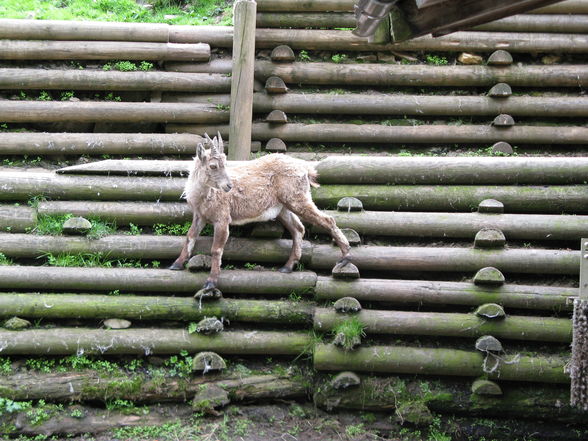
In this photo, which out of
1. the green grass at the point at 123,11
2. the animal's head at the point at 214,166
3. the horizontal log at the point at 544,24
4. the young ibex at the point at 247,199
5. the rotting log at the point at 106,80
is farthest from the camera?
the green grass at the point at 123,11

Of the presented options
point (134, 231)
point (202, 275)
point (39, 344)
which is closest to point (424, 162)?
point (202, 275)

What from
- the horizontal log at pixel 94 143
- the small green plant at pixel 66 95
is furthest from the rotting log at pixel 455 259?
the small green plant at pixel 66 95

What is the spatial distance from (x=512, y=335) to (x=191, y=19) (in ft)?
27.3

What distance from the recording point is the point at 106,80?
1099cm

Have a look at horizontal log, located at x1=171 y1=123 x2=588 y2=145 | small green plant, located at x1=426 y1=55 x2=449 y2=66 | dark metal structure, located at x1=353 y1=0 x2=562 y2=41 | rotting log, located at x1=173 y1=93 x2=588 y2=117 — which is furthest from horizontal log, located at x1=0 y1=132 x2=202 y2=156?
dark metal structure, located at x1=353 y1=0 x2=562 y2=41

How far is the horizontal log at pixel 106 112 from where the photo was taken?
35.5ft

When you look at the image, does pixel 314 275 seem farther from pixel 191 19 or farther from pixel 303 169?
pixel 191 19

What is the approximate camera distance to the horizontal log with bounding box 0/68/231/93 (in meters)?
10.9

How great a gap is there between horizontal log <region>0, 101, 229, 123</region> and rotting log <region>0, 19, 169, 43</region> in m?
1.04

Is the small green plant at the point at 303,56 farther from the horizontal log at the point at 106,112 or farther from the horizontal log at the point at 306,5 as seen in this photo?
the horizontal log at the point at 106,112

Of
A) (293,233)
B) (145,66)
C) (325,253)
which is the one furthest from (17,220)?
(325,253)

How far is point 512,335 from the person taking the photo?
8.83 meters

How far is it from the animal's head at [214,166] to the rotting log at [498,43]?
3904mm

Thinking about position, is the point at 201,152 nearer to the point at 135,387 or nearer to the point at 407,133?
the point at 135,387
